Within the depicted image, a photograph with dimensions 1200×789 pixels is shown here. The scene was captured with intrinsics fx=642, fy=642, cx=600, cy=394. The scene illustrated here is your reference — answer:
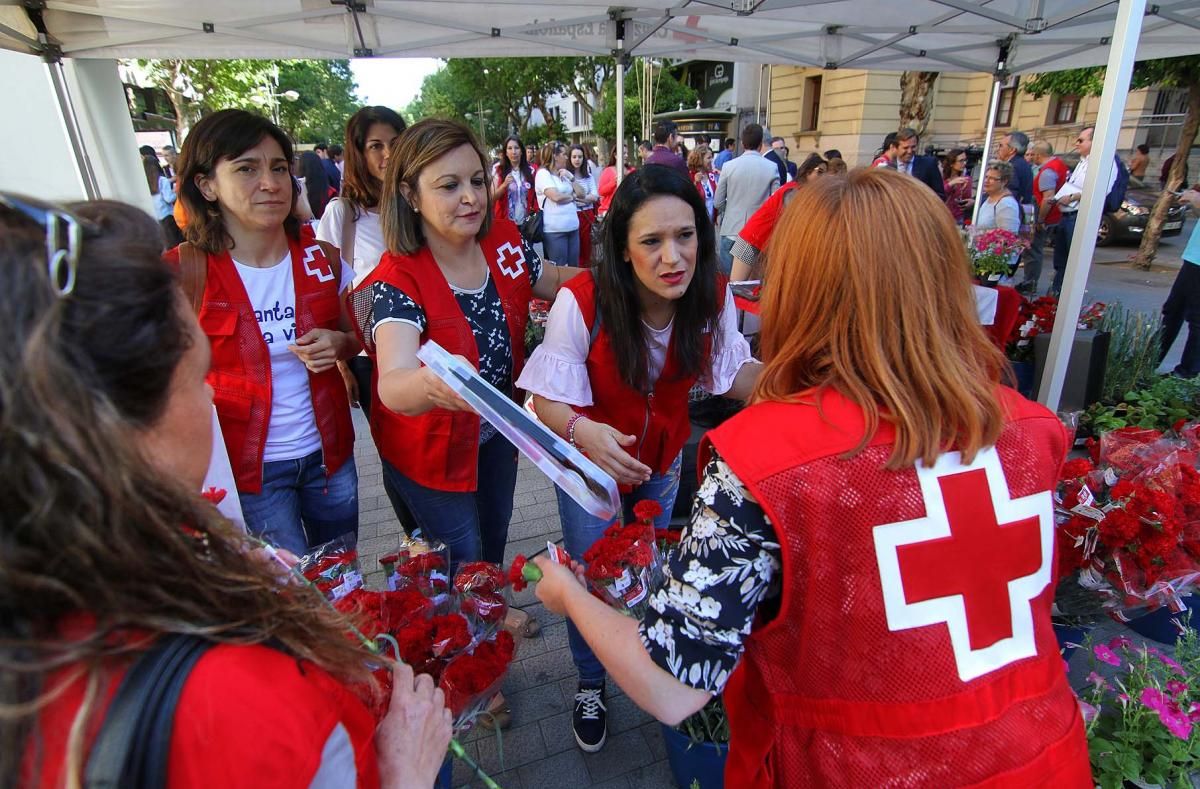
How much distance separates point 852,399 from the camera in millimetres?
1005

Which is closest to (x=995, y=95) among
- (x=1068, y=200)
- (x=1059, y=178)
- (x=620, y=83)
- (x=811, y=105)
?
(x=1068, y=200)

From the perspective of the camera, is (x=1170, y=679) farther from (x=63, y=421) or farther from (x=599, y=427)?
(x=63, y=421)

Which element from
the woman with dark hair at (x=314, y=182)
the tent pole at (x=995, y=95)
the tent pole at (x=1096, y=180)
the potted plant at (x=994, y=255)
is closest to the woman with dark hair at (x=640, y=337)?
the tent pole at (x=1096, y=180)

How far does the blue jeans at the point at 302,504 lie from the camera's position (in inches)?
81.2

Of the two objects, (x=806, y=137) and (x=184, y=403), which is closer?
(x=184, y=403)

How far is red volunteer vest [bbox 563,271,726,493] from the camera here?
1985 mm

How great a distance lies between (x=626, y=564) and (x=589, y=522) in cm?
43

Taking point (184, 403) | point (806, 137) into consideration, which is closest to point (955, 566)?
point (184, 403)

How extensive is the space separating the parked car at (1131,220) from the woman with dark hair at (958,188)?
2275 mm

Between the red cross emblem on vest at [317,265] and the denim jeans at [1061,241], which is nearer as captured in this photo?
the red cross emblem on vest at [317,265]

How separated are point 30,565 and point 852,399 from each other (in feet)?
3.30

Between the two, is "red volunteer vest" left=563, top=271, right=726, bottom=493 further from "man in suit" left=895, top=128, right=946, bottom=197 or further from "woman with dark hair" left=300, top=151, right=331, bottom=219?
"man in suit" left=895, top=128, right=946, bottom=197

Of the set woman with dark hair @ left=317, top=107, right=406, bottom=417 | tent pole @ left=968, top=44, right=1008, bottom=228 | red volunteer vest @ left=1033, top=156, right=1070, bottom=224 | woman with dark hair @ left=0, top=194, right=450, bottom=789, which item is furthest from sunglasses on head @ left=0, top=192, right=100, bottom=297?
red volunteer vest @ left=1033, top=156, right=1070, bottom=224

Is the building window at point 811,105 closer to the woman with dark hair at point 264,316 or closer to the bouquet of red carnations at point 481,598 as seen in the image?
the woman with dark hair at point 264,316
